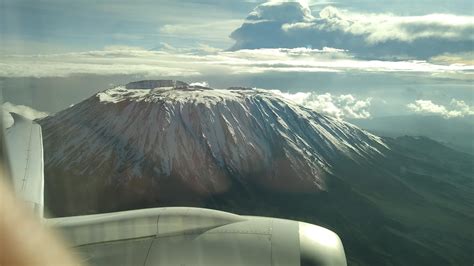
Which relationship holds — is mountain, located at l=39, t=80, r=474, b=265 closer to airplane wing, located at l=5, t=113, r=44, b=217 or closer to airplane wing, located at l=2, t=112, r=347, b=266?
airplane wing, located at l=5, t=113, r=44, b=217

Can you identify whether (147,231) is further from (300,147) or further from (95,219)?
(300,147)

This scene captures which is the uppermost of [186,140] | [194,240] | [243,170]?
[194,240]

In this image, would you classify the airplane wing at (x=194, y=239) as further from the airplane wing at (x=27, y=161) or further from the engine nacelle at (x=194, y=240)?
the airplane wing at (x=27, y=161)

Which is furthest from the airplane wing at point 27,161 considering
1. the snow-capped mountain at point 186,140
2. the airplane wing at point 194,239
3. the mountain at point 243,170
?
the snow-capped mountain at point 186,140

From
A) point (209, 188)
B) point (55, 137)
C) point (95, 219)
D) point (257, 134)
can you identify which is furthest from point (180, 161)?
point (95, 219)

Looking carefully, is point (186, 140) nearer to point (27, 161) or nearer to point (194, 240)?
point (27, 161)

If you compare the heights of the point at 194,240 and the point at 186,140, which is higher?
the point at 194,240

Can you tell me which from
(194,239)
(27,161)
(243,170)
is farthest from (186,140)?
(194,239)
